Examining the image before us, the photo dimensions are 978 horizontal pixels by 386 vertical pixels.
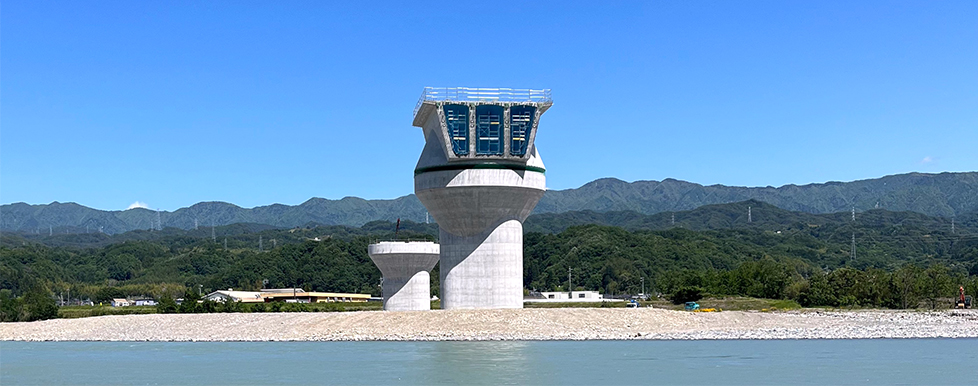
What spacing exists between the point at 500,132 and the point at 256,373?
90.4 ft

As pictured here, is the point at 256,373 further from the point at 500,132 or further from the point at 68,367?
the point at 500,132

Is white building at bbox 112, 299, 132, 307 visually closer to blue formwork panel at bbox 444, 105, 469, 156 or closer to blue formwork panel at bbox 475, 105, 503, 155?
blue formwork panel at bbox 444, 105, 469, 156

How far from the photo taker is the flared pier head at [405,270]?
8012 centimetres

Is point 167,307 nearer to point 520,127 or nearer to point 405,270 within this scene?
point 405,270

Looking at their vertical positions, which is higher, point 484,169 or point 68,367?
point 484,169

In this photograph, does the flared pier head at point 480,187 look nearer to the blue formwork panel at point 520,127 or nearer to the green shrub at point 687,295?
the blue formwork panel at point 520,127

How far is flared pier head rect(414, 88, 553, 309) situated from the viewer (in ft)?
208

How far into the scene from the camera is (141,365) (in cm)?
4516

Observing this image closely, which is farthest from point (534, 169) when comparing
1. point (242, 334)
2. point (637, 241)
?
point (637, 241)

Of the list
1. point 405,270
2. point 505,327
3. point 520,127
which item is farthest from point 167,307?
point 505,327

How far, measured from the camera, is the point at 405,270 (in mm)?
81062

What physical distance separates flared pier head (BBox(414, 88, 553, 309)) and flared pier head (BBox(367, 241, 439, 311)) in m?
13.5

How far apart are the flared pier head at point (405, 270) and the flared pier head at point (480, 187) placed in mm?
13477

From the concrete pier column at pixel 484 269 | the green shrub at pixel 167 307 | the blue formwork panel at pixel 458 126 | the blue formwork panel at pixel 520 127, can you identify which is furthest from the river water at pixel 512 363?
the green shrub at pixel 167 307
